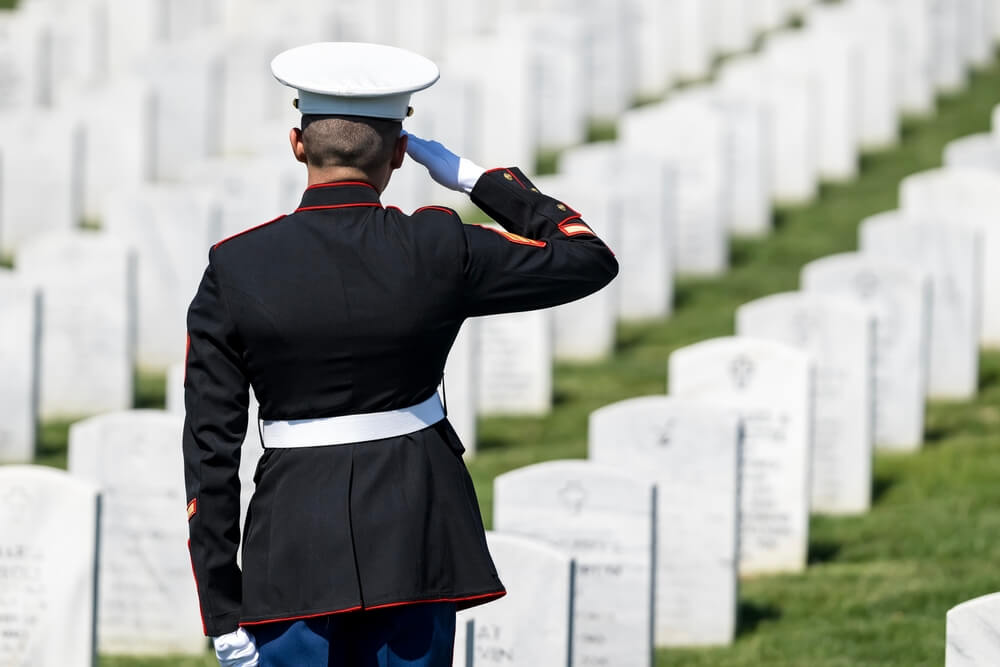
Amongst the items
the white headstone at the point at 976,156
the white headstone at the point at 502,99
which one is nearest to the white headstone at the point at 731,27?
the white headstone at the point at 502,99

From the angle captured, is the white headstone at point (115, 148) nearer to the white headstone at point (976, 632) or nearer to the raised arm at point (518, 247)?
the white headstone at point (976, 632)

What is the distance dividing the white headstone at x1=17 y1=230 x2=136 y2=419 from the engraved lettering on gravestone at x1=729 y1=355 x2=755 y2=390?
10.5 feet

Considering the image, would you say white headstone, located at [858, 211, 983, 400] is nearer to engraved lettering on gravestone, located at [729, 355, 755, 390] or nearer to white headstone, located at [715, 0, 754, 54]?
engraved lettering on gravestone, located at [729, 355, 755, 390]

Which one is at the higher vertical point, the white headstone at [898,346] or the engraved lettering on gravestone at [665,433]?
the engraved lettering on gravestone at [665,433]

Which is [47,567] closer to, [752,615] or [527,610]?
[527,610]

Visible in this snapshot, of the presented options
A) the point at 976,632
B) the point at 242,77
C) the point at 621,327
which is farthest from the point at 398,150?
the point at 242,77

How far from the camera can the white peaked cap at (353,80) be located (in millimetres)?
2988

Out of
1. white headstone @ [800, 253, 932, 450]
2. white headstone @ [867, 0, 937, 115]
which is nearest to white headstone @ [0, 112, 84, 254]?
white headstone @ [800, 253, 932, 450]

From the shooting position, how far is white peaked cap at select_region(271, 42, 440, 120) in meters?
2.99

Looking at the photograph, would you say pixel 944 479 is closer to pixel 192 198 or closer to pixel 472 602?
pixel 192 198

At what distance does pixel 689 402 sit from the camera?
6.12 metres

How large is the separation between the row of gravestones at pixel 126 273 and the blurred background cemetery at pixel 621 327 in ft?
0.06

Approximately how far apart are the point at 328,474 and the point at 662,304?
725 centimetres

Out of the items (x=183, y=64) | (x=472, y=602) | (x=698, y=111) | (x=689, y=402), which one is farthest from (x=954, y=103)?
(x=472, y=602)
